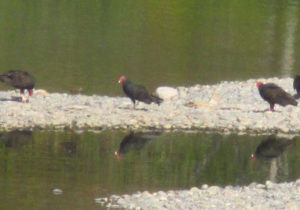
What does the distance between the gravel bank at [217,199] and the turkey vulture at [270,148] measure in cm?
306

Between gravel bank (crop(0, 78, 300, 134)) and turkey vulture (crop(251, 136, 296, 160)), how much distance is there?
33.9 inches

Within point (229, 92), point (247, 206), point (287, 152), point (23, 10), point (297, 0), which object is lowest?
point (247, 206)

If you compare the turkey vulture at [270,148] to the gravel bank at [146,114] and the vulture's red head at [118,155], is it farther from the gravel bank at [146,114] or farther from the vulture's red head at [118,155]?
the vulture's red head at [118,155]

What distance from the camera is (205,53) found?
36.0m

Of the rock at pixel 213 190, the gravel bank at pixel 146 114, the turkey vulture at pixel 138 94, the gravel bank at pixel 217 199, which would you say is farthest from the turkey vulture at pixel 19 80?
the rock at pixel 213 190

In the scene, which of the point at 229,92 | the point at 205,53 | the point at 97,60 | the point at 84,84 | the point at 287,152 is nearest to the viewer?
the point at 287,152

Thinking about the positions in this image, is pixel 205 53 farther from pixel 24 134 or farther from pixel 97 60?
pixel 24 134

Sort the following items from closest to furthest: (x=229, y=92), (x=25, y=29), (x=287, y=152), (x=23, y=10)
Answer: (x=287, y=152) < (x=229, y=92) < (x=25, y=29) < (x=23, y=10)

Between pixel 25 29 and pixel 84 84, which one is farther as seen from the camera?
pixel 25 29

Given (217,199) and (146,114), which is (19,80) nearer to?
(146,114)

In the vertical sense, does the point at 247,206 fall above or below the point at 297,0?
below

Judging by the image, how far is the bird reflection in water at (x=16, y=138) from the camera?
727 inches

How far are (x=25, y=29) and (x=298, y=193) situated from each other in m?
25.5

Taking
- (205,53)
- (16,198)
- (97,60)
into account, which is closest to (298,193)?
(16,198)
